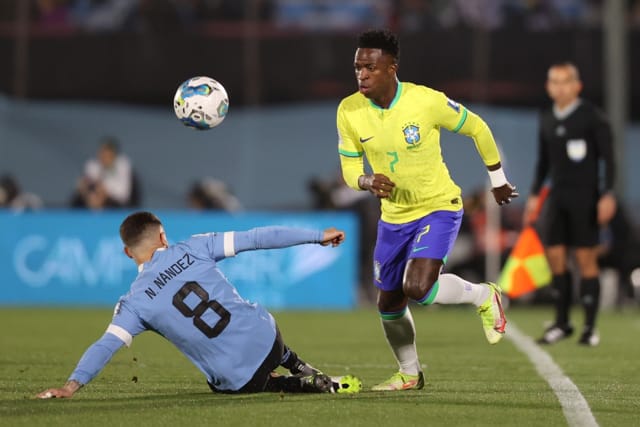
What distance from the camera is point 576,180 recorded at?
10797 millimetres

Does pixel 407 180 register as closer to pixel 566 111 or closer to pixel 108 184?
pixel 566 111

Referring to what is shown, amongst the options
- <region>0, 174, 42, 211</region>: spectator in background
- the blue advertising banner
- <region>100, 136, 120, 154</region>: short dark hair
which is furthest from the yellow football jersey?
<region>0, 174, 42, 211</region>: spectator in background

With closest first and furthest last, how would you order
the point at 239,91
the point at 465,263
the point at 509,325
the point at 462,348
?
1. the point at 462,348
2. the point at 509,325
3. the point at 465,263
4. the point at 239,91

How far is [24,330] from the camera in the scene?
12.1 metres

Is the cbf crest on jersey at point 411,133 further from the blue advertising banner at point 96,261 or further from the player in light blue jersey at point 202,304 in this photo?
the blue advertising banner at point 96,261

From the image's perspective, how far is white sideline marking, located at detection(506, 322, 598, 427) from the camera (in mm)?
6000

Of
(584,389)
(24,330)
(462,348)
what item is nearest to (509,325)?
(462,348)

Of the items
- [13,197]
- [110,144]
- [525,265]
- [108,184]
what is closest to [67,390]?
[525,265]

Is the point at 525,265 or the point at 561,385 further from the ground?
the point at 561,385

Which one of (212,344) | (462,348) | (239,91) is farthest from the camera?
(239,91)

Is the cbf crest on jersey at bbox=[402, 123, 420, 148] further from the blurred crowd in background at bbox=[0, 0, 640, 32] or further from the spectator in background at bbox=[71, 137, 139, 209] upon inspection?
the blurred crowd in background at bbox=[0, 0, 640, 32]

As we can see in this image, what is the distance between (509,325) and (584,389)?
19.9ft

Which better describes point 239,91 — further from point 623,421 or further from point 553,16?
point 623,421

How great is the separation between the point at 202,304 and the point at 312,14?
12461 millimetres
